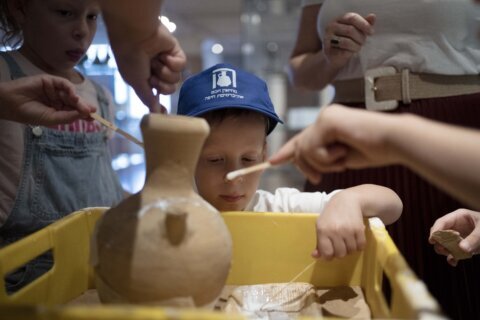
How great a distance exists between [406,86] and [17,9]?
820mm

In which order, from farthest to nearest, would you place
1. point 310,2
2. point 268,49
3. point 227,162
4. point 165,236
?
point 268,49 → point 310,2 → point 227,162 → point 165,236

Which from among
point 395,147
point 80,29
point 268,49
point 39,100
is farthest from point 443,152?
point 268,49

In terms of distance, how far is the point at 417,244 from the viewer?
3.05 ft

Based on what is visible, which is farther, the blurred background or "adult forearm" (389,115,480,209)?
the blurred background

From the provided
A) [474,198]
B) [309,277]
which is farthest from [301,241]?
[474,198]

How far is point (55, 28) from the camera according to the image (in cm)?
99

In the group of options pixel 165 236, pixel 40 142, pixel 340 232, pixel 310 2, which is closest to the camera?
pixel 165 236

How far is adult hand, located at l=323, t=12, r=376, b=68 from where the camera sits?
92cm

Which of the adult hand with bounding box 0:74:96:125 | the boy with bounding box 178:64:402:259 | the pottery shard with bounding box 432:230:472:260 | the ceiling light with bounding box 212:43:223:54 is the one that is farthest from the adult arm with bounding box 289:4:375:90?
the ceiling light with bounding box 212:43:223:54

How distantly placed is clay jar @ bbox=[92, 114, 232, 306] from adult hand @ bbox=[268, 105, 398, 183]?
125 mm

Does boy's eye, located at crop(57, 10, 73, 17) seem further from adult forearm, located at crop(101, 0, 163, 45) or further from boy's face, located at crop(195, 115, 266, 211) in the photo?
boy's face, located at crop(195, 115, 266, 211)

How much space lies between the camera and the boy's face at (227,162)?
918mm

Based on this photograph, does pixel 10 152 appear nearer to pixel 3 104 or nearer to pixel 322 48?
pixel 3 104

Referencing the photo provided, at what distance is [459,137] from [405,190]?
53 centimetres
